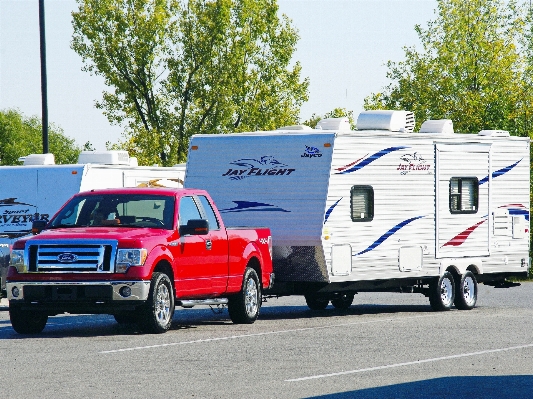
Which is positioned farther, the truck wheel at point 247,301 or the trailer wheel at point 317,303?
the trailer wheel at point 317,303

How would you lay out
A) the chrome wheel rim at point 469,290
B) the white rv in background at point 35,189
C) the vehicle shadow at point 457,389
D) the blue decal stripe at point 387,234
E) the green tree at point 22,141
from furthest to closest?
the green tree at point 22,141, the white rv in background at point 35,189, the chrome wheel rim at point 469,290, the blue decal stripe at point 387,234, the vehicle shadow at point 457,389

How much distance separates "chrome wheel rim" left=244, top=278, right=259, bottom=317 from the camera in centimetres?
1939

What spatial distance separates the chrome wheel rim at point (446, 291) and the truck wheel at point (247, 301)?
4.46m

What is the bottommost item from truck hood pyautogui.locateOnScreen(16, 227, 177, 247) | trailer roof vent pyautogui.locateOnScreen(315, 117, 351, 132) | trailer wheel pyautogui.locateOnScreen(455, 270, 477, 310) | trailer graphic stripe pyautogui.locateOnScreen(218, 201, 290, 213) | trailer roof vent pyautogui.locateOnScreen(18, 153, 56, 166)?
trailer wheel pyautogui.locateOnScreen(455, 270, 477, 310)

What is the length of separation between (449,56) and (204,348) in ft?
150

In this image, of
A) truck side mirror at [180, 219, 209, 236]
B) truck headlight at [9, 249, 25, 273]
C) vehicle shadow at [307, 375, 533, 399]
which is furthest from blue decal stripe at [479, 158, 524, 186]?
vehicle shadow at [307, 375, 533, 399]

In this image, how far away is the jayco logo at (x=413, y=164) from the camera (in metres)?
21.9

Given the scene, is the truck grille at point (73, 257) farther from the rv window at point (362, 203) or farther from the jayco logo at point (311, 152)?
the rv window at point (362, 203)

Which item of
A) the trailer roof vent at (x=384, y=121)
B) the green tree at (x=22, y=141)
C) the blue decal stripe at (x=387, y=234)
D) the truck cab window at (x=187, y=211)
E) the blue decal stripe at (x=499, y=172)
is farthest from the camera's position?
the green tree at (x=22, y=141)

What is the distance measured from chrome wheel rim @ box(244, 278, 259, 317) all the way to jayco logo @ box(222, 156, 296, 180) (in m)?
2.19

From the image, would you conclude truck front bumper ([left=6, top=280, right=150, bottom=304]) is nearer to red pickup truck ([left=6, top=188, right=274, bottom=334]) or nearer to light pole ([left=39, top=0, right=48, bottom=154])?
red pickup truck ([left=6, top=188, right=274, bottom=334])

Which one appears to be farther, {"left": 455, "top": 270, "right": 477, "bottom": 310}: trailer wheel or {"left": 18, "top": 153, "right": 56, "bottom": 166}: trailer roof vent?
{"left": 18, "top": 153, "right": 56, "bottom": 166}: trailer roof vent

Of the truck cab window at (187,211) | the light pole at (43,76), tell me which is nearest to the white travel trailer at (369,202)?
the truck cab window at (187,211)

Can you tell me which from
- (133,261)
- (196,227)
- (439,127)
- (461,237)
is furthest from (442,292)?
(133,261)
